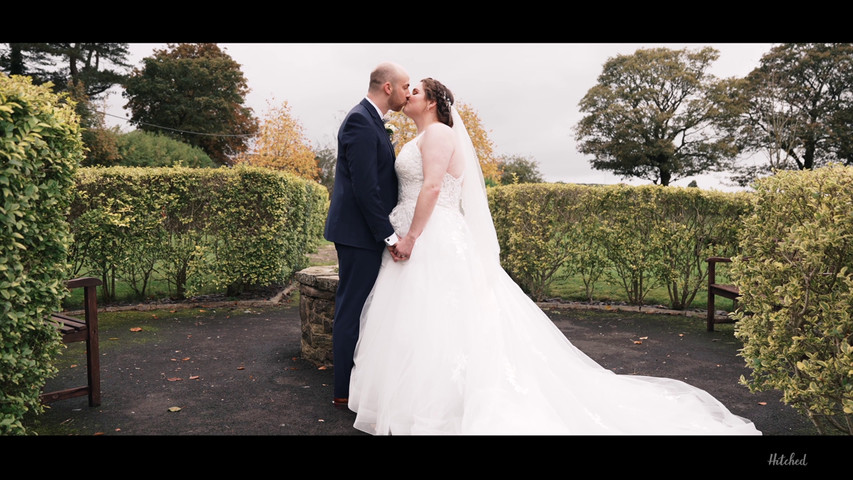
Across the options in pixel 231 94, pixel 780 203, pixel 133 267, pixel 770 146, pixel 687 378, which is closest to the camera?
pixel 780 203

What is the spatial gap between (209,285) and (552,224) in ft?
20.2

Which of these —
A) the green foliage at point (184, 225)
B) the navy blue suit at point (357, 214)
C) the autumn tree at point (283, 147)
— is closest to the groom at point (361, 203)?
the navy blue suit at point (357, 214)

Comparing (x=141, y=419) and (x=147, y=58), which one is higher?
(x=147, y=58)

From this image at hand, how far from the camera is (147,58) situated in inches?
1575

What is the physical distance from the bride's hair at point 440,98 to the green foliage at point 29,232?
2.63 meters

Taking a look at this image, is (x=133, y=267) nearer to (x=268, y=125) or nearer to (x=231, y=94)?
(x=268, y=125)

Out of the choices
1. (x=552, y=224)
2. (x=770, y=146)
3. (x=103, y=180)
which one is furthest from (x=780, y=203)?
(x=770, y=146)

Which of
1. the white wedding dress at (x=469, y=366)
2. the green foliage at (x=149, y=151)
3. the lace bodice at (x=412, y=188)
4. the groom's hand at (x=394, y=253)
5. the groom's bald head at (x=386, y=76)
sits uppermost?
the green foliage at (x=149, y=151)

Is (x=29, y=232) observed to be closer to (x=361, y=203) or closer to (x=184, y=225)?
(x=361, y=203)

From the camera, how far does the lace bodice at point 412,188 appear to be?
4148 mm

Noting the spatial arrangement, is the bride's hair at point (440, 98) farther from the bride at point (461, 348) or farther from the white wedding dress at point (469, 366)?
the white wedding dress at point (469, 366)

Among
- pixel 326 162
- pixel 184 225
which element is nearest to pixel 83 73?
pixel 326 162

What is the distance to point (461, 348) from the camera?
358 centimetres

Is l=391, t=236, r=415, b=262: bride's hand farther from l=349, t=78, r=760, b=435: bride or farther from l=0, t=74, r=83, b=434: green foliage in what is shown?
l=0, t=74, r=83, b=434: green foliage
